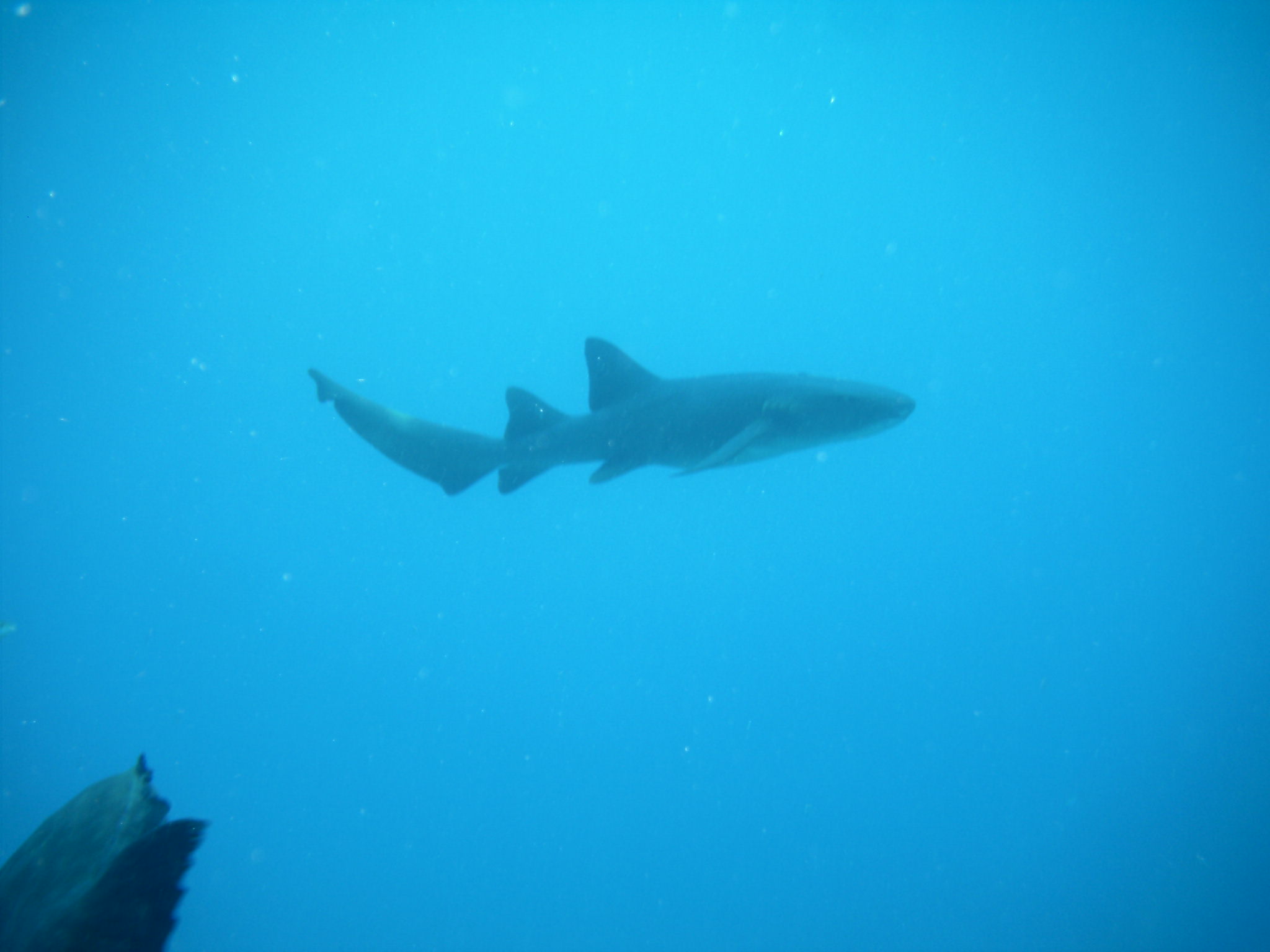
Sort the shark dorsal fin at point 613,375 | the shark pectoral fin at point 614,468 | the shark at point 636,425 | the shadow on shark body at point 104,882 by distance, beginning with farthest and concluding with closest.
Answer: the shark dorsal fin at point 613,375
the shark pectoral fin at point 614,468
the shark at point 636,425
the shadow on shark body at point 104,882

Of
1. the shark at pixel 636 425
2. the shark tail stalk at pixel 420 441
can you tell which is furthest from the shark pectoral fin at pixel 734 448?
the shark tail stalk at pixel 420 441

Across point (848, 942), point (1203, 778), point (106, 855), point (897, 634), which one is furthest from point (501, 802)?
point (1203, 778)

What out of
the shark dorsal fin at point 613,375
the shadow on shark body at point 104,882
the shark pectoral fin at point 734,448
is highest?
the shark dorsal fin at point 613,375

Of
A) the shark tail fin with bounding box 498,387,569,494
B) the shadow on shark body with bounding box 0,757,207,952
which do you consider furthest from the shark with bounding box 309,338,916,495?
the shadow on shark body with bounding box 0,757,207,952

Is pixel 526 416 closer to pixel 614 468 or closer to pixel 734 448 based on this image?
pixel 614 468

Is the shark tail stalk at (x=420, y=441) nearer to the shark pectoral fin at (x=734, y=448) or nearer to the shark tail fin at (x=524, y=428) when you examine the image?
the shark tail fin at (x=524, y=428)

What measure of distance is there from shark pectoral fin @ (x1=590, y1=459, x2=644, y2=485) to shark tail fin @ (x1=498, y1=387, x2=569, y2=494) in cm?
57

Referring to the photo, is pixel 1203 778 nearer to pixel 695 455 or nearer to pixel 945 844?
pixel 945 844

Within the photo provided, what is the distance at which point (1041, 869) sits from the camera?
22922 mm

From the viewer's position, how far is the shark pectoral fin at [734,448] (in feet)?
13.9

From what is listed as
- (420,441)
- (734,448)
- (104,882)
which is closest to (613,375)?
(734,448)

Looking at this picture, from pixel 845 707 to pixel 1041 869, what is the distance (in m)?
8.67

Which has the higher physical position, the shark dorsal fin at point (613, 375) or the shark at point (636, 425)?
the shark dorsal fin at point (613, 375)

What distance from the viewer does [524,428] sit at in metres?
5.54
